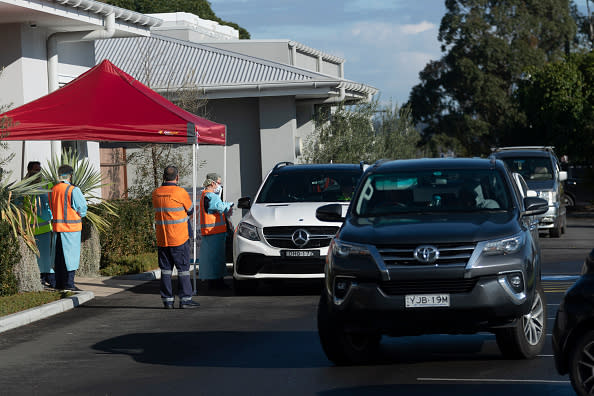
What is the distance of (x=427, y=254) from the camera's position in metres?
8.00

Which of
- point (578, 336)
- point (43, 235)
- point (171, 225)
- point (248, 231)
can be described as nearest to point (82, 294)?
point (43, 235)

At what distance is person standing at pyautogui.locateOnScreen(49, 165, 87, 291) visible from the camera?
14.6 m

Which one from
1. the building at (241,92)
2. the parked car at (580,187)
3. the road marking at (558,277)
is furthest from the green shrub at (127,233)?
the parked car at (580,187)

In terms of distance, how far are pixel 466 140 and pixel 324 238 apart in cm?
5597

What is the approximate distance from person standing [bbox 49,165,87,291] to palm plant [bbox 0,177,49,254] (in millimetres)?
259

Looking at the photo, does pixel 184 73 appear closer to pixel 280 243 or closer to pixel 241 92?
pixel 241 92

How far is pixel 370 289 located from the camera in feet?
26.3

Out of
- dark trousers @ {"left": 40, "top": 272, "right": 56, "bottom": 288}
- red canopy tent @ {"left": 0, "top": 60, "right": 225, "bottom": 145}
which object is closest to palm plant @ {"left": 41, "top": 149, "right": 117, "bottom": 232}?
red canopy tent @ {"left": 0, "top": 60, "right": 225, "bottom": 145}

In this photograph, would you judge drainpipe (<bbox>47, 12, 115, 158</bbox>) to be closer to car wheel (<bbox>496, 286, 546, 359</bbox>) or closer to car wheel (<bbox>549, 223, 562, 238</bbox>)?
car wheel (<bbox>549, 223, 562, 238</bbox>)

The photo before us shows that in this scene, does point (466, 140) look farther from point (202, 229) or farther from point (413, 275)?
point (413, 275)

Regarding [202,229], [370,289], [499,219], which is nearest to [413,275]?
[370,289]

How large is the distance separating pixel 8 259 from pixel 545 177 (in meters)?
16.7

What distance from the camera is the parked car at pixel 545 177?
83.3 ft

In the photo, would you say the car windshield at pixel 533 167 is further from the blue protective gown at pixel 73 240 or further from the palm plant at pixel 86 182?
the blue protective gown at pixel 73 240
